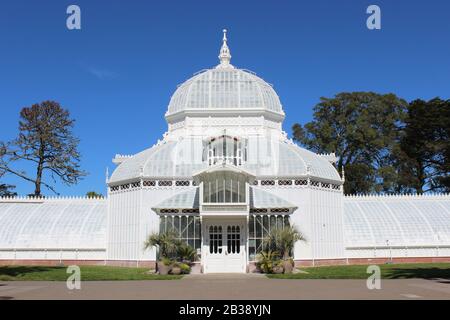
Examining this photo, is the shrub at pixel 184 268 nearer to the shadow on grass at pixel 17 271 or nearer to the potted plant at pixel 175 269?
the potted plant at pixel 175 269

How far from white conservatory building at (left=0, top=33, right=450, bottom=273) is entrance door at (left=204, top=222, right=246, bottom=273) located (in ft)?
0.21

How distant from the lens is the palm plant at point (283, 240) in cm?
3225

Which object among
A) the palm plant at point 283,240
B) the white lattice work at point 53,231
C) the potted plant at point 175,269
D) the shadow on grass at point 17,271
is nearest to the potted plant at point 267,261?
the palm plant at point 283,240

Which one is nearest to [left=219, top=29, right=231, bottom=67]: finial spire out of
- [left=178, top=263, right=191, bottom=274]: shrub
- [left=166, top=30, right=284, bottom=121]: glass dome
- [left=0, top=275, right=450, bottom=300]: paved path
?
[left=166, top=30, right=284, bottom=121]: glass dome

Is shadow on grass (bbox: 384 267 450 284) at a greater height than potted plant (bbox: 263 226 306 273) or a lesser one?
lesser

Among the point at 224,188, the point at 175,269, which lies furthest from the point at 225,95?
the point at 175,269

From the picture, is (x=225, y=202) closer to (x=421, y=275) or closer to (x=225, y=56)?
(x=421, y=275)

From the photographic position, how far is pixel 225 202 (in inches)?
1304

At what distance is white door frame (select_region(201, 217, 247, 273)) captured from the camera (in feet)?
109

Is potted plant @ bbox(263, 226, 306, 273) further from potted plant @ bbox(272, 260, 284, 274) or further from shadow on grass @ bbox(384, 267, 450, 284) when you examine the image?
shadow on grass @ bbox(384, 267, 450, 284)

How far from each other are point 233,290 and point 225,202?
39.8 ft

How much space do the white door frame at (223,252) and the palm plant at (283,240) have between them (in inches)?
65.0
